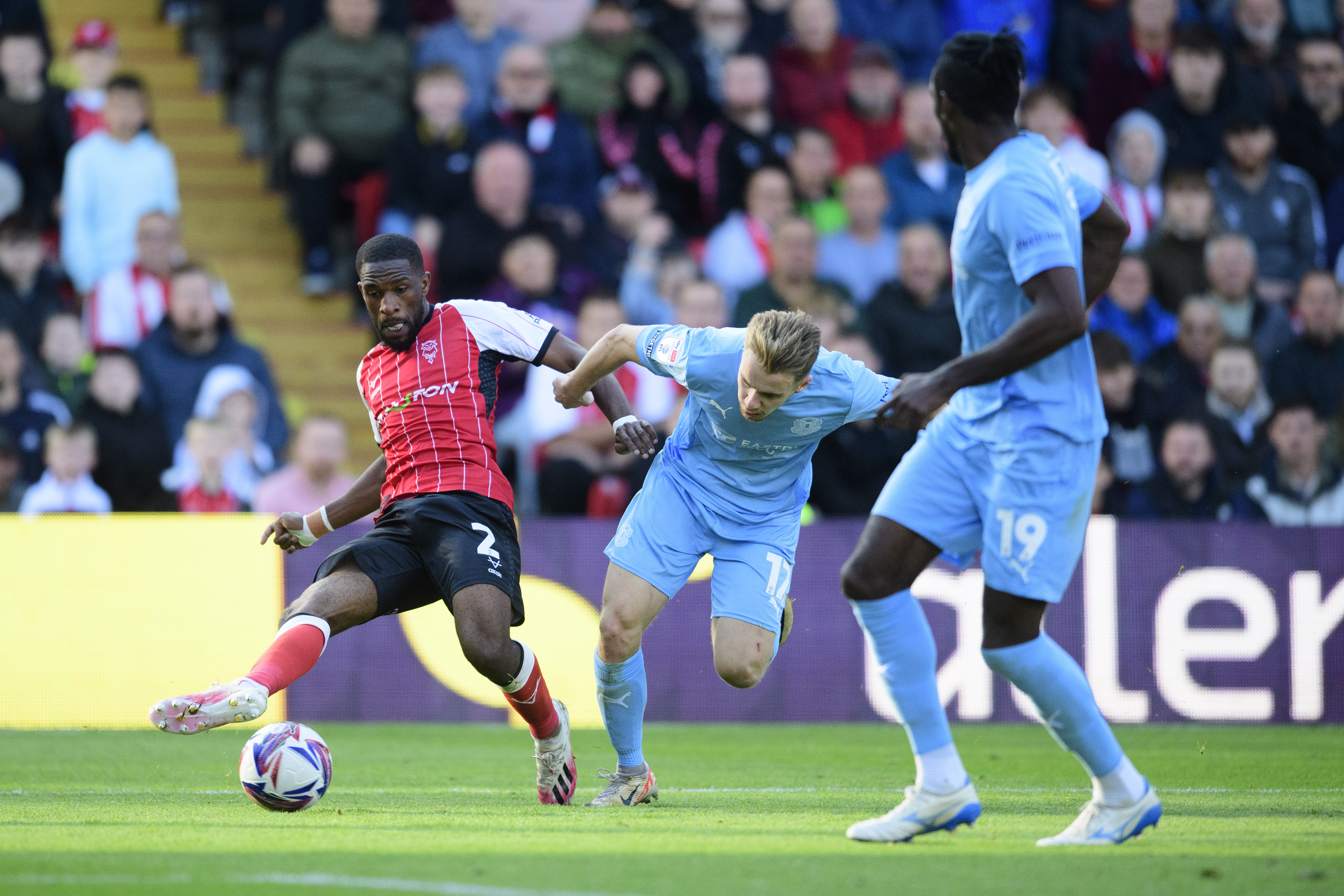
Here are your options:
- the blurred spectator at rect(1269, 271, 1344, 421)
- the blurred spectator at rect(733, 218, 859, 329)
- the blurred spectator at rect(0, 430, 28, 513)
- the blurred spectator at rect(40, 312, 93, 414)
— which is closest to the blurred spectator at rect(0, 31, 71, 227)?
the blurred spectator at rect(40, 312, 93, 414)

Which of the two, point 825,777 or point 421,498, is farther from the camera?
point 825,777

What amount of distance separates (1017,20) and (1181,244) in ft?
8.81

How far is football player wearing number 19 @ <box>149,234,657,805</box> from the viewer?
618 cm

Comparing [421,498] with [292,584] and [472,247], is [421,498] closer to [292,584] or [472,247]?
[292,584]

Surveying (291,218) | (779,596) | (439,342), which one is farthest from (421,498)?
(291,218)

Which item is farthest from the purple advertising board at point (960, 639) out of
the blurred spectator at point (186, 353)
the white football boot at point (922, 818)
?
the white football boot at point (922, 818)

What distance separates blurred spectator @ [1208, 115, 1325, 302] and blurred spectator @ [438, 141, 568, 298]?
524 centimetres

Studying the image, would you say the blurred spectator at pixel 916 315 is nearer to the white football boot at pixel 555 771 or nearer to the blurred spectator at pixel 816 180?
the blurred spectator at pixel 816 180

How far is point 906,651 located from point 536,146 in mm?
8231

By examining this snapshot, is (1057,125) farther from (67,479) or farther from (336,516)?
(336,516)

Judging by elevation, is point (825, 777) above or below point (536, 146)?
below

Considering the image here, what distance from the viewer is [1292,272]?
13.2 meters

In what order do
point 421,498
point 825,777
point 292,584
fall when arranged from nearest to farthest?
point 421,498, point 825,777, point 292,584

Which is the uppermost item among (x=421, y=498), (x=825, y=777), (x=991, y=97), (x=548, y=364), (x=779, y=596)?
(x=991, y=97)
